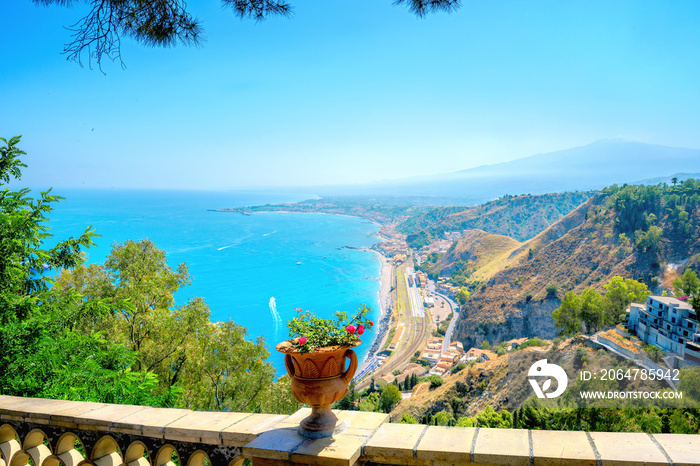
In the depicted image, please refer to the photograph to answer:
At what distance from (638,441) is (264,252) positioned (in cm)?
7490

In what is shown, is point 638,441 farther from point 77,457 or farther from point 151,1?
point 151,1

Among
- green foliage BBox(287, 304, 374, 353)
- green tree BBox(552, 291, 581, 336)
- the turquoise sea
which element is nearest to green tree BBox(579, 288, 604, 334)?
green tree BBox(552, 291, 581, 336)

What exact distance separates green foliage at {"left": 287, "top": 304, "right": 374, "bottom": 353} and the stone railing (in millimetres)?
342

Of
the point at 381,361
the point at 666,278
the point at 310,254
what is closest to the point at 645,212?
the point at 666,278

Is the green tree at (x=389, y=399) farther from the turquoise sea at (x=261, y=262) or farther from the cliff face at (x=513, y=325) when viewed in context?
the cliff face at (x=513, y=325)

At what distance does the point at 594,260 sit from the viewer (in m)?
39.3

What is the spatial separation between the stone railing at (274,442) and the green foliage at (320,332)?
1.12ft

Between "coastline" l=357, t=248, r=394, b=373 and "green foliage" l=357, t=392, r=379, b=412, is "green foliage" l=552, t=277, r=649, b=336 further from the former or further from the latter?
"coastline" l=357, t=248, r=394, b=373

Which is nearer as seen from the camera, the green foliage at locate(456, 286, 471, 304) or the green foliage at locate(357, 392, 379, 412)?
the green foliage at locate(357, 392, 379, 412)

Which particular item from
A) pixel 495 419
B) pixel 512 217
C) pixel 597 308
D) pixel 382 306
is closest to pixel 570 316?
pixel 597 308

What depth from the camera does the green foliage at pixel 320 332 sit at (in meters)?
1.60

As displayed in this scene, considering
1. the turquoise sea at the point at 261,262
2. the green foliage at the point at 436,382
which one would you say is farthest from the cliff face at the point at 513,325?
the green foliage at the point at 436,382

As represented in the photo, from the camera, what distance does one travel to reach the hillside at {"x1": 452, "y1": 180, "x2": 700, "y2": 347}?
116ft

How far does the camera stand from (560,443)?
1309mm
